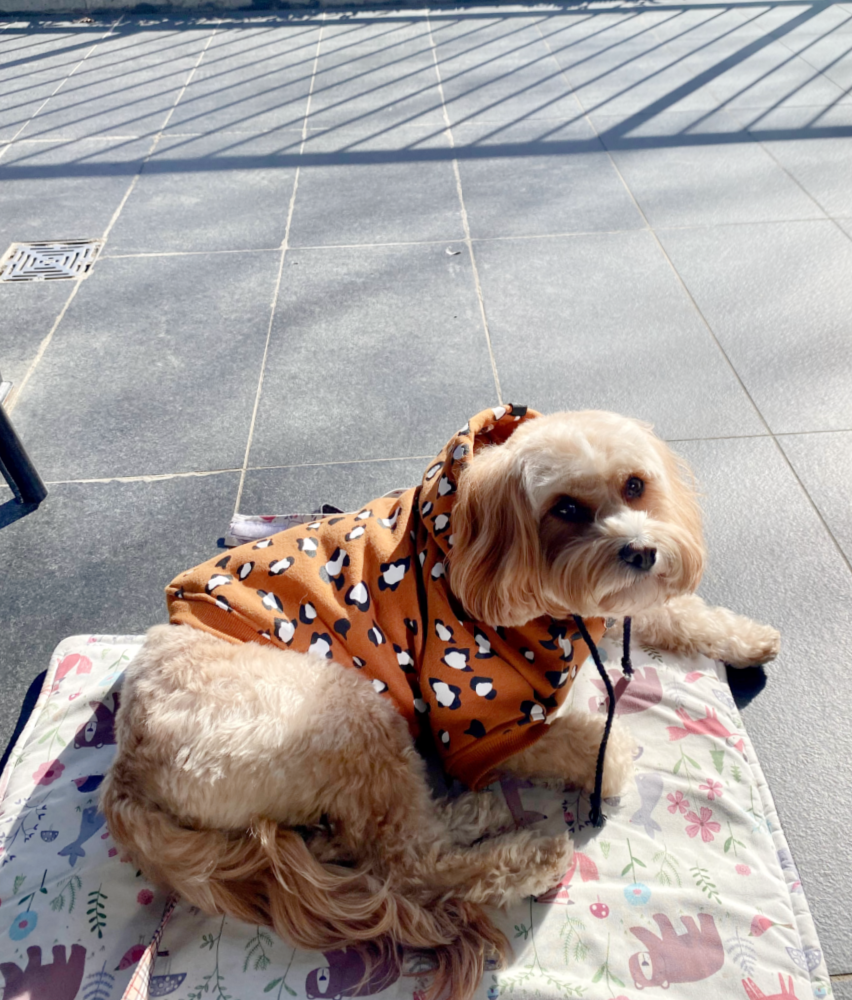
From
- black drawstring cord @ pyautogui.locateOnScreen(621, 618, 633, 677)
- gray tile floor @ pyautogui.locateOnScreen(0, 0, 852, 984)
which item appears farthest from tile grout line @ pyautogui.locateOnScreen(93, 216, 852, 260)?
black drawstring cord @ pyautogui.locateOnScreen(621, 618, 633, 677)

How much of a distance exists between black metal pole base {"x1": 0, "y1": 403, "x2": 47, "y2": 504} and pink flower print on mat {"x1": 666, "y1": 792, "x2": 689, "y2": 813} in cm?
283

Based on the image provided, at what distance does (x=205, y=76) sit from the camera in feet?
23.1

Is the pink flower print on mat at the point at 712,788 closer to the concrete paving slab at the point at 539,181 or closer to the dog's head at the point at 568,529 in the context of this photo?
the dog's head at the point at 568,529

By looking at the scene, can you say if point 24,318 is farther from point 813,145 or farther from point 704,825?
point 813,145

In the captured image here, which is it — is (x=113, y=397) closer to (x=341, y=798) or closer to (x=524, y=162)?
(x=341, y=798)

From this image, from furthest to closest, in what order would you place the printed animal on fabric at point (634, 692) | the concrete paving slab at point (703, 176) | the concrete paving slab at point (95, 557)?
the concrete paving slab at point (703, 176)
the concrete paving slab at point (95, 557)
the printed animal on fabric at point (634, 692)

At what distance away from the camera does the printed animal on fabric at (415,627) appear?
1.97 m

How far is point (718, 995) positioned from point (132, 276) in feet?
→ 15.1

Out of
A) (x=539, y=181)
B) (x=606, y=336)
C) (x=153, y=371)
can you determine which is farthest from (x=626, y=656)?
(x=539, y=181)

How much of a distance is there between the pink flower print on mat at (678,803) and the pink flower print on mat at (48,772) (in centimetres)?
185

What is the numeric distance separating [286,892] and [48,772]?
0.98 metres

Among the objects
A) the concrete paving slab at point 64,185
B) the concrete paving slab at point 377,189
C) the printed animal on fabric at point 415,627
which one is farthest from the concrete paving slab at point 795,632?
the concrete paving slab at point 64,185

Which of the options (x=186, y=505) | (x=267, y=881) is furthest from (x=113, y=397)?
(x=267, y=881)

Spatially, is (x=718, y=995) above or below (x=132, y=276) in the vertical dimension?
below
